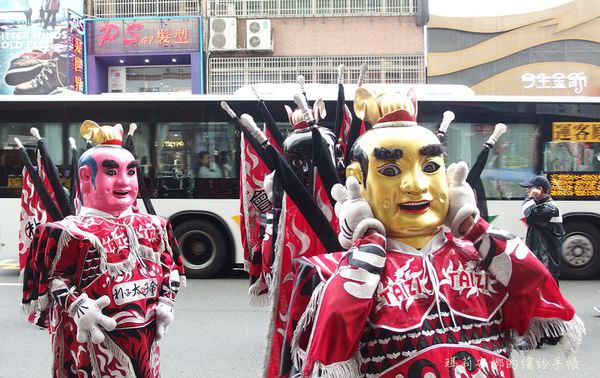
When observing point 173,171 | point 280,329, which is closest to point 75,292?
point 280,329

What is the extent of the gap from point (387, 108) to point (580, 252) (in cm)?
840

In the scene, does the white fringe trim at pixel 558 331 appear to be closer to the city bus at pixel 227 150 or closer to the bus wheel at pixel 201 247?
the city bus at pixel 227 150

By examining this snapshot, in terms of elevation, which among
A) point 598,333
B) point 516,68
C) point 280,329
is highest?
point 516,68

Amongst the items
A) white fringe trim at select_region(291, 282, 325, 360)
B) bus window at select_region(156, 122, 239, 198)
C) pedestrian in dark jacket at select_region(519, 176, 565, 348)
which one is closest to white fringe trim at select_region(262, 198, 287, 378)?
white fringe trim at select_region(291, 282, 325, 360)

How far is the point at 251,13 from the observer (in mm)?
19953

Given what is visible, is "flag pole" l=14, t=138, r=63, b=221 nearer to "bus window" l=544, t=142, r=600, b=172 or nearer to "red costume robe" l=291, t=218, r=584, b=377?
"red costume robe" l=291, t=218, r=584, b=377

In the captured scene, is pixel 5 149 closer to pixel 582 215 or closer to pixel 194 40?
pixel 582 215

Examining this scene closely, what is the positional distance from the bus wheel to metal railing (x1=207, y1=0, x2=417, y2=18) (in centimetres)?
1132

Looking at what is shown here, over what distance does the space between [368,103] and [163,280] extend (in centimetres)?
167

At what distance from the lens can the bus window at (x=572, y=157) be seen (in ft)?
31.4

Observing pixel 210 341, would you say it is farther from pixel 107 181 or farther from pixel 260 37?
pixel 260 37

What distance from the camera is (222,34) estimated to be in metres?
19.5

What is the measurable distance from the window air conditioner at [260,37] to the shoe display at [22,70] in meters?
5.97

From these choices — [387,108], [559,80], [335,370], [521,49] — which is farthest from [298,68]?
[335,370]
